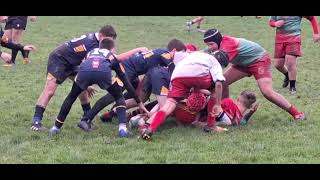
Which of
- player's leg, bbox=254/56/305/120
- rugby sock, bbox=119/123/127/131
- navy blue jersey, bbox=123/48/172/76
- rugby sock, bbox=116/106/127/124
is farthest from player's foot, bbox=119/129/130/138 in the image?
player's leg, bbox=254/56/305/120

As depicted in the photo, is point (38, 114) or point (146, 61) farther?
point (146, 61)

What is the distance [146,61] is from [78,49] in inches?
39.8

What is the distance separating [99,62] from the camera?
23.6 feet

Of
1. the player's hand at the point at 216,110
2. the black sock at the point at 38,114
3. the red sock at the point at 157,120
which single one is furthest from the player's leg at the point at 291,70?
the black sock at the point at 38,114

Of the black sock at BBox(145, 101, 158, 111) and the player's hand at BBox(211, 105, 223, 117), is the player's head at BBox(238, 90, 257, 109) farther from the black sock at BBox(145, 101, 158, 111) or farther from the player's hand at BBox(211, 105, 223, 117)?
the black sock at BBox(145, 101, 158, 111)

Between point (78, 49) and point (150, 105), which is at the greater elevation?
point (78, 49)

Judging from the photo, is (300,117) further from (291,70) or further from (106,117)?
(106,117)

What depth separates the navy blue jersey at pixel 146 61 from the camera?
320 inches

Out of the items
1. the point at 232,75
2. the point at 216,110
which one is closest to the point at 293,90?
the point at 232,75

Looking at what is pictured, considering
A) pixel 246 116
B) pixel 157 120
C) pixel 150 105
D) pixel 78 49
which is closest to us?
pixel 157 120
